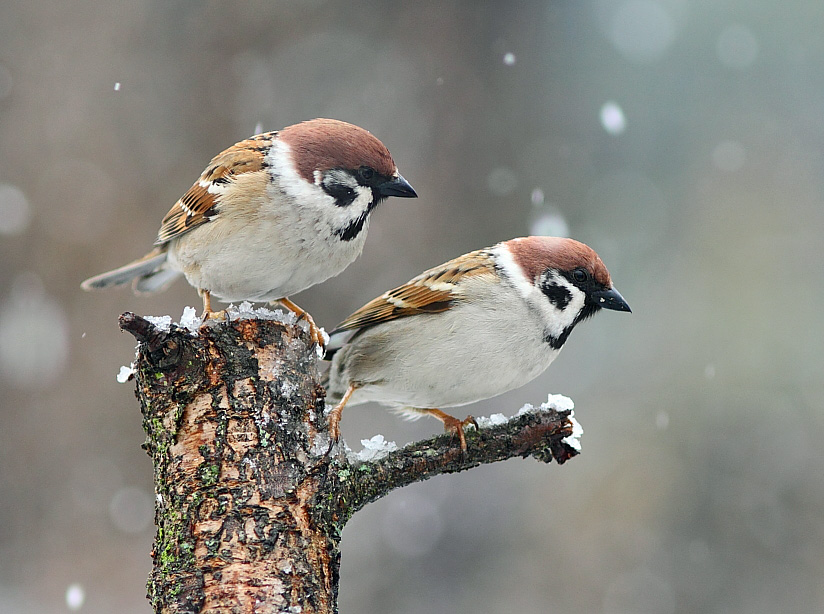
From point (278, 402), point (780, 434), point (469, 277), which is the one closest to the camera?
point (278, 402)

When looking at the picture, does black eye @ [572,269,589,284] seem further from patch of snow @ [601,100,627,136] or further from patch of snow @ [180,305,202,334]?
patch of snow @ [601,100,627,136]

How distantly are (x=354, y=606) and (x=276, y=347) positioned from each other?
3.18 metres

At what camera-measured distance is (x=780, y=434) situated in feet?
18.3

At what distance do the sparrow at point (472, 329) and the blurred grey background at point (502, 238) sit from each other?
235 cm

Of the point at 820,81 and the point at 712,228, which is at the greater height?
the point at 820,81

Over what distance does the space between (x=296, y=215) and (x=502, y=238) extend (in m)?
3.42

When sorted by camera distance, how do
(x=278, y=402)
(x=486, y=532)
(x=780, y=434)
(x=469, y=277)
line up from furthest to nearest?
(x=780, y=434), (x=486, y=532), (x=469, y=277), (x=278, y=402)

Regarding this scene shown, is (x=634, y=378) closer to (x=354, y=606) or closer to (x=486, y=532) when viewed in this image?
(x=486, y=532)

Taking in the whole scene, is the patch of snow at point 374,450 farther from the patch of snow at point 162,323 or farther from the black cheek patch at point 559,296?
the black cheek patch at point 559,296

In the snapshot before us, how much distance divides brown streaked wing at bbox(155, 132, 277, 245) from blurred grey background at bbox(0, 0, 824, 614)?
2.16 meters

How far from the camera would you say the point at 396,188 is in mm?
2400

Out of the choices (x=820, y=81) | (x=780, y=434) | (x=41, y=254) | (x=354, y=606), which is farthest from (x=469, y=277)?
(x=820, y=81)

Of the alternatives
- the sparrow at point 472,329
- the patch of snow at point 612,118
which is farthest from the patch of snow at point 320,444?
the patch of snow at point 612,118

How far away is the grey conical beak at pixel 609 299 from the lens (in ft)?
8.49
